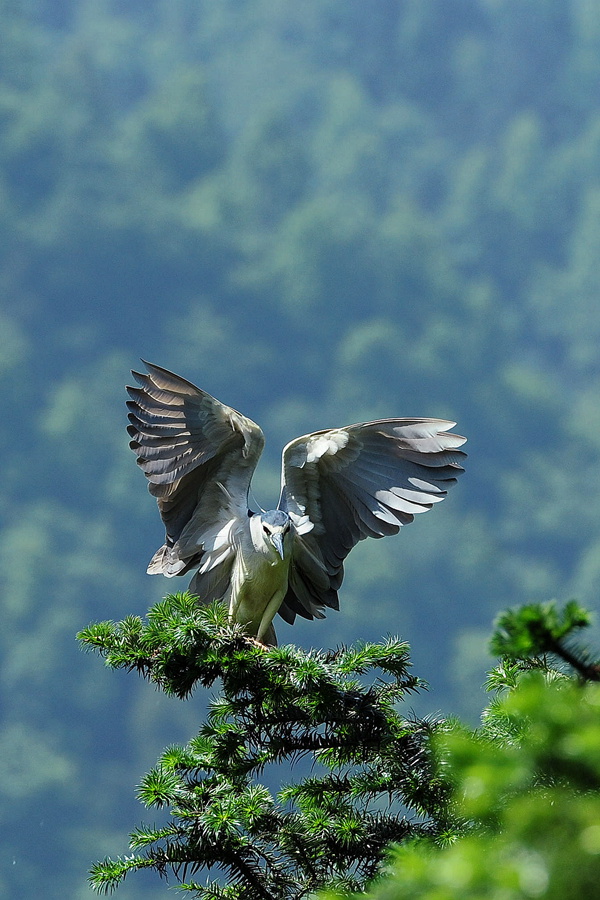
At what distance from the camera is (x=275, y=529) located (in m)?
3.96

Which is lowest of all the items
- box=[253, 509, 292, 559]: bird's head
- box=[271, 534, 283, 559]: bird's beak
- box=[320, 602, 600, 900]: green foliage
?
box=[320, 602, 600, 900]: green foliage

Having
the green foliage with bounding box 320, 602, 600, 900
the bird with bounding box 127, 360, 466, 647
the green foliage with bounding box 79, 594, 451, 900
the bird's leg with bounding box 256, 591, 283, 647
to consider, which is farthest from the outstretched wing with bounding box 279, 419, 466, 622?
the green foliage with bounding box 320, 602, 600, 900

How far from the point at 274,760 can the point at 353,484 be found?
1349 millimetres

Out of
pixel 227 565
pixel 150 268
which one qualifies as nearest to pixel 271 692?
pixel 227 565

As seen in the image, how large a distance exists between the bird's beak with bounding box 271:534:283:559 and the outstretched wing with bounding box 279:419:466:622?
0.62 feet

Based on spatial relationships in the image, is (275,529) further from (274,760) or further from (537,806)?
(537,806)

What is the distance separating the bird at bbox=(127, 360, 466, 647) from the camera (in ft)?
13.6

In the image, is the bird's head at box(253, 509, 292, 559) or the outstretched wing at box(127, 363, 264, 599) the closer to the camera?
the bird's head at box(253, 509, 292, 559)

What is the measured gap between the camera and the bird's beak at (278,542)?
3.90m

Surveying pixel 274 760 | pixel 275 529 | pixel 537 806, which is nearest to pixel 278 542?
pixel 275 529

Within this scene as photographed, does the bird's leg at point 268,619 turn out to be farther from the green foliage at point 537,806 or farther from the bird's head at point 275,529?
the green foliage at point 537,806

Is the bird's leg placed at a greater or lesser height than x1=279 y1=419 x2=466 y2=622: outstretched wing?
lesser

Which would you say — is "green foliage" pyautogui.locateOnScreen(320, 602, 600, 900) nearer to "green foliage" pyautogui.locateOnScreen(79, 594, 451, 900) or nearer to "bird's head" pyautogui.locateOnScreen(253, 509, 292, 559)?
"green foliage" pyautogui.locateOnScreen(79, 594, 451, 900)

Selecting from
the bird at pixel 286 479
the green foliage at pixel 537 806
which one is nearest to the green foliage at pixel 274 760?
the bird at pixel 286 479
